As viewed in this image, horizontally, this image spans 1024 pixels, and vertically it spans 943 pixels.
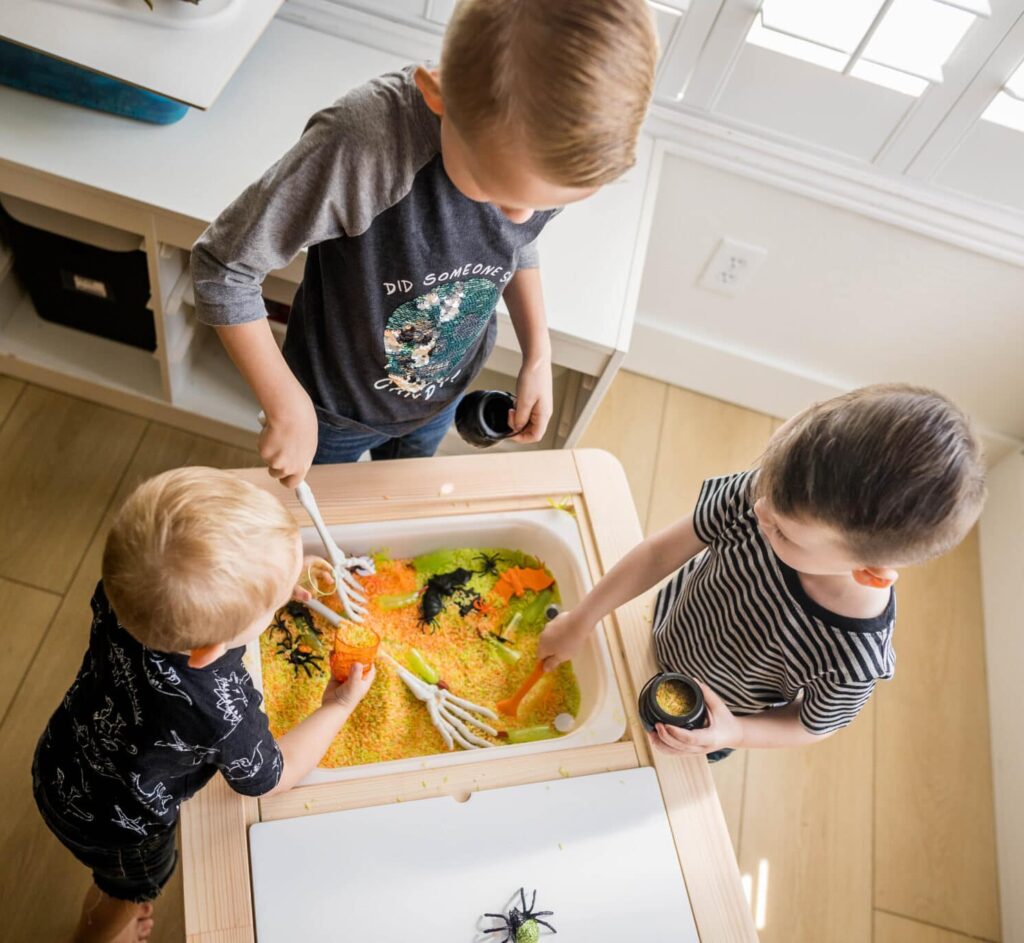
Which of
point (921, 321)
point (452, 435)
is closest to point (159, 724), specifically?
point (452, 435)

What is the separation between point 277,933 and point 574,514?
1.80 ft

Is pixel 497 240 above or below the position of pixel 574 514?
above

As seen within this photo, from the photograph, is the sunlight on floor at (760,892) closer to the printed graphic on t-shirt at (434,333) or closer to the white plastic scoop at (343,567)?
the white plastic scoop at (343,567)

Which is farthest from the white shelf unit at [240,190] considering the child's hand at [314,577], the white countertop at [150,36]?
the child's hand at [314,577]

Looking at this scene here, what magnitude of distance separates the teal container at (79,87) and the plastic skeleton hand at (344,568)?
2.13 feet

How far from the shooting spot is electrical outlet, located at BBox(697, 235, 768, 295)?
163 cm

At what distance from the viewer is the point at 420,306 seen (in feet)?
2.93

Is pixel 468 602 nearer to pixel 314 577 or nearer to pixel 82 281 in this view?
pixel 314 577

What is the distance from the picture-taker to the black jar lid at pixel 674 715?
853mm

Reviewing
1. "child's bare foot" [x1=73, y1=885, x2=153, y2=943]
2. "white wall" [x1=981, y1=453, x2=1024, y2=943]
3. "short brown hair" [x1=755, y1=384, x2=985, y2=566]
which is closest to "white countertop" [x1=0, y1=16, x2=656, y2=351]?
"short brown hair" [x1=755, y1=384, x2=985, y2=566]

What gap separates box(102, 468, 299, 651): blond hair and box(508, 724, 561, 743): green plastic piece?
1.25 ft

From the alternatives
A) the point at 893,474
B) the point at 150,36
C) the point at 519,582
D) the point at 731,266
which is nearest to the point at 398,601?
the point at 519,582

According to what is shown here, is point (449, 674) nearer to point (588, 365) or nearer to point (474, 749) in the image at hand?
point (474, 749)

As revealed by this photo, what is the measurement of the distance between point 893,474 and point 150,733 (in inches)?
25.9
